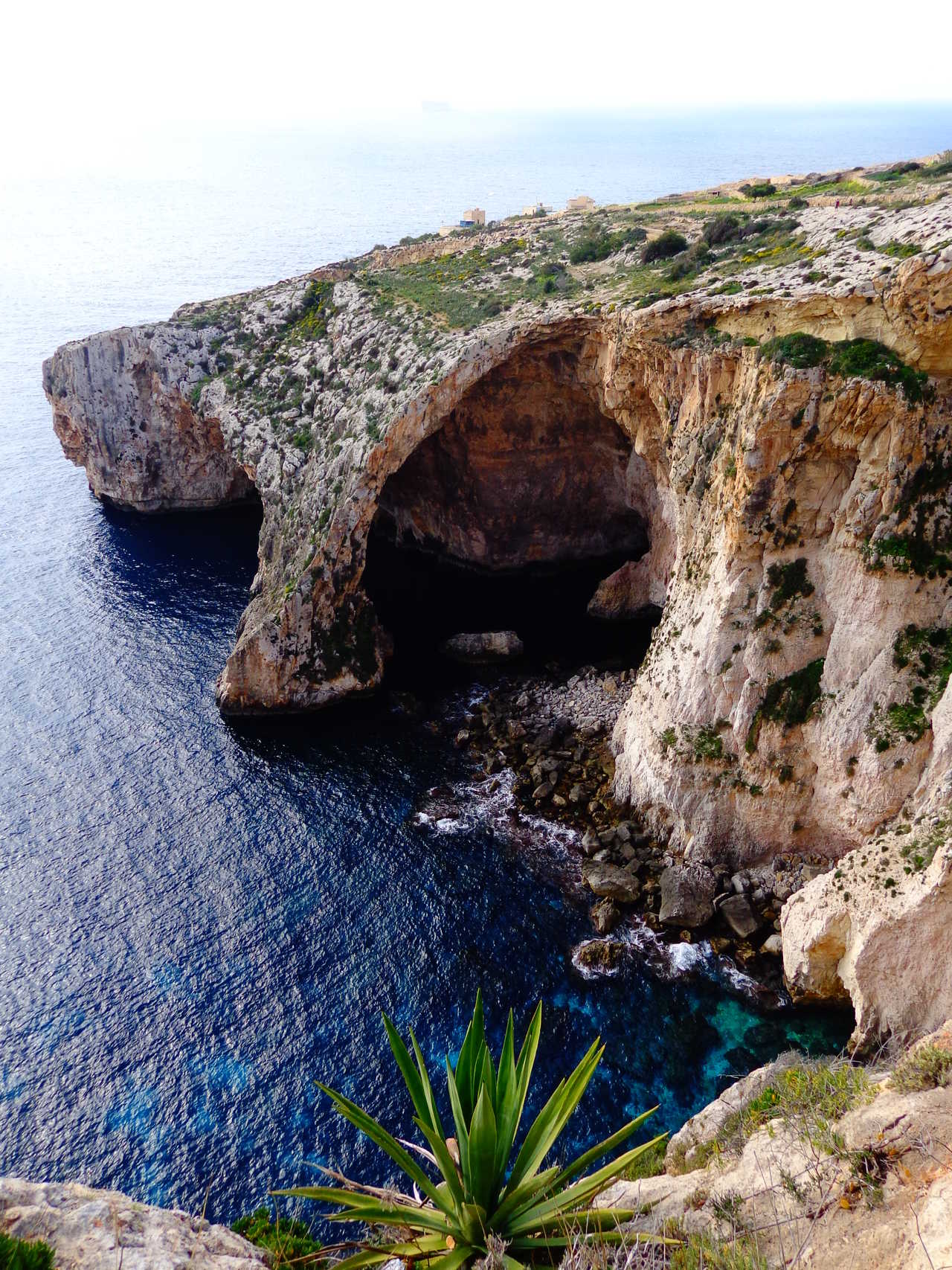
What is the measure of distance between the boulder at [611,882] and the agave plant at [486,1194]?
15867 mm

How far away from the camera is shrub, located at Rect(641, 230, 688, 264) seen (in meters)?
43.4

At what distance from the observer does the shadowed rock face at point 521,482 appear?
4978 centimetres

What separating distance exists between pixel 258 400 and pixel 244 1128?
4231cm

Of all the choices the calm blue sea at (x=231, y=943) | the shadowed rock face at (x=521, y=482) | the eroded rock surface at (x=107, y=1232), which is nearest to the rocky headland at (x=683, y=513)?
the shadowed rock face at (x=521, y=482)

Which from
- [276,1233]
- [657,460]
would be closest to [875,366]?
[657,460]

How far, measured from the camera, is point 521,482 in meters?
53.9

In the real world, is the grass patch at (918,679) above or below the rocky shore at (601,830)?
above

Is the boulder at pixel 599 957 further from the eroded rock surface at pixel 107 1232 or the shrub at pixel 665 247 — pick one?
the shrub at pixel 665 247

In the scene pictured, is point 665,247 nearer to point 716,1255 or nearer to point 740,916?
point 740,916

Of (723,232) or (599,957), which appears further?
(723,232)

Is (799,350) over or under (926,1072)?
over

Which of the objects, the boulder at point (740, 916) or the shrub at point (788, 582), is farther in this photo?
the shrub at point (788, 582)

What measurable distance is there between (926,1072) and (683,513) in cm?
2433

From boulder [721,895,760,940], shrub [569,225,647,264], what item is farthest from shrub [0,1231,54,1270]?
shrub [569,225,647,264]
